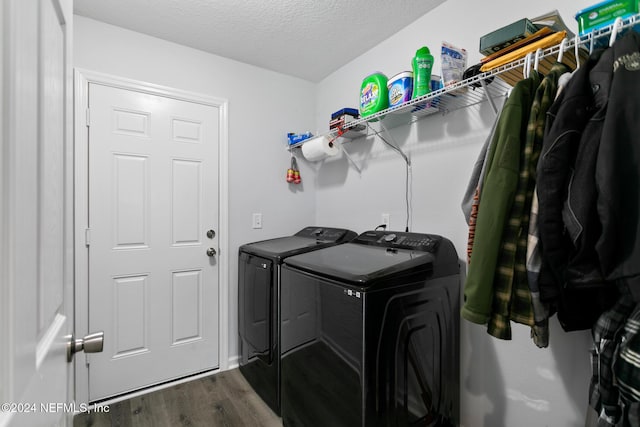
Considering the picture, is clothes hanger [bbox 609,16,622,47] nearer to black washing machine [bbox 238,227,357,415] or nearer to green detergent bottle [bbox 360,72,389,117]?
Result: green detergent bottle [bbox 360,72,389,117]

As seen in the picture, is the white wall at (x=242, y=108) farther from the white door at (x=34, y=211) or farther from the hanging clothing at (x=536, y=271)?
the hanging clothing at (x=536, y=271)

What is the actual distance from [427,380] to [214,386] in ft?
5.20

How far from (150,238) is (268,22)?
5.68ft

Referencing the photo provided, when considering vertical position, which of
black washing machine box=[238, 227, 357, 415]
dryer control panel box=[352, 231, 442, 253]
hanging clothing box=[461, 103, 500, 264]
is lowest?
black washing machine box=[238, 227, 357, 415]

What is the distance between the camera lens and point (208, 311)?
93.2 inches

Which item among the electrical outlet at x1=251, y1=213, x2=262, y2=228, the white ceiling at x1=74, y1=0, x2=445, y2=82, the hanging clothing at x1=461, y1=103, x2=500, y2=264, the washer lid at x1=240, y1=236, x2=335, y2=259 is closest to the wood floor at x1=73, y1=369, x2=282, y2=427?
the washer lid at x1=240, y1=236, x2=335, y2=259

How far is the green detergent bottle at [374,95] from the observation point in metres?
1.80

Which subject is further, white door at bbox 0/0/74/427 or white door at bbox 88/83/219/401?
white door at bbox 88/83/219/401

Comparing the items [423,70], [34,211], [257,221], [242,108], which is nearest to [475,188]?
[423,70]

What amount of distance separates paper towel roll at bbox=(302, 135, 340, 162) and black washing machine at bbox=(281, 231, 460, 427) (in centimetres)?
86

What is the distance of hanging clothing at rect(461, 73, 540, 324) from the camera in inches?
35.4

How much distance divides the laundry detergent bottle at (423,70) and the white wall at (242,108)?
1.45 m

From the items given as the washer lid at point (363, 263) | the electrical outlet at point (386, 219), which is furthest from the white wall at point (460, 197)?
the washer lid at point (363, 263)

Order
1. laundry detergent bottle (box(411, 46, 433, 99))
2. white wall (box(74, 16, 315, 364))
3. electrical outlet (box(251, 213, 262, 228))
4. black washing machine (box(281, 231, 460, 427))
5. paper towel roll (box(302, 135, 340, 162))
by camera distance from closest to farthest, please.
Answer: black washing machine (box(281, 231, 460, 427)) < laundry detergent bottle (box(411, 46, 433, 99)) < white wall (box(74, 16, 315, 364)) < paper towel roll (box(302, 135, 340, 162)) < electrical outlet (box(251, 213, 262, 228))
